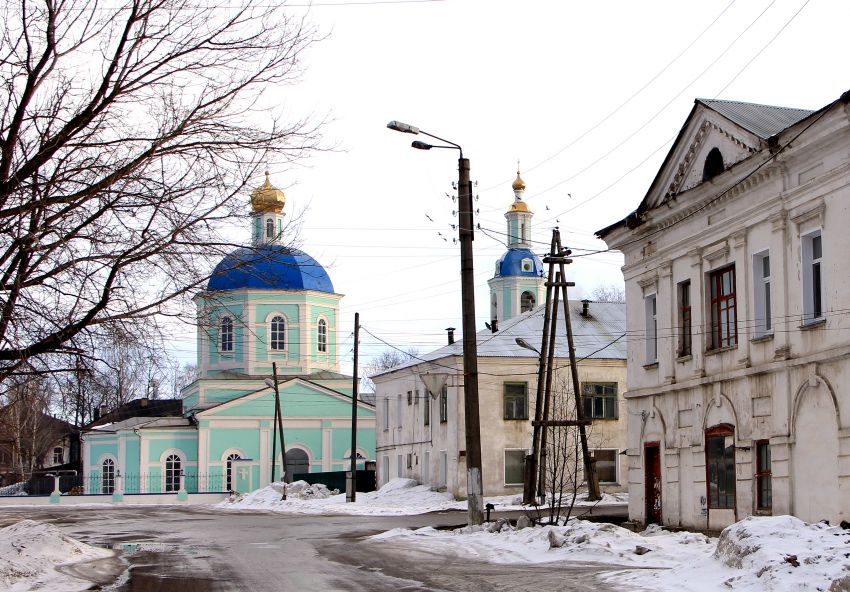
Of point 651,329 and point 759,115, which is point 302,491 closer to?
point 651,329

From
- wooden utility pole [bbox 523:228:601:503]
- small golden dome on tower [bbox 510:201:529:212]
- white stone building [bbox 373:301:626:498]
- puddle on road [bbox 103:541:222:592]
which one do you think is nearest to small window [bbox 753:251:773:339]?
puddle on road [bbox 103:541:222:592]

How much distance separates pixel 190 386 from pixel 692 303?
49.6 metres

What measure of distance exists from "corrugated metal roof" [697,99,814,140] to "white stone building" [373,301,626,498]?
2062 cm

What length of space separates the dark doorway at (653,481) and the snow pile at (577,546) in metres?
5.83

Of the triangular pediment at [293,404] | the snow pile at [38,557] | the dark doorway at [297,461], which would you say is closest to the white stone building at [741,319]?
the snow pile at [38,557]

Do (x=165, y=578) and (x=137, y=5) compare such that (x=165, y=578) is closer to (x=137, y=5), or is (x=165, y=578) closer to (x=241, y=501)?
(x=137, y=5)

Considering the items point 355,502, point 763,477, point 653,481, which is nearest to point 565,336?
point 355,502

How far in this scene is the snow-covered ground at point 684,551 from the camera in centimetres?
1188

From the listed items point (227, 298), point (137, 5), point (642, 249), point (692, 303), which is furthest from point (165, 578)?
point (642, 249)

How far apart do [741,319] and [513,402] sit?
74.4 feet

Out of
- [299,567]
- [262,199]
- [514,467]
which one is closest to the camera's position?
[262,199]

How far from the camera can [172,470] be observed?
6569 centimetres

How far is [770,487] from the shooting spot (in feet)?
67.2

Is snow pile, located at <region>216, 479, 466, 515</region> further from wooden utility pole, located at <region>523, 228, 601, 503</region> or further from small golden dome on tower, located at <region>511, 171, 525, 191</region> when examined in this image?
small golden dome on tower, located at <region>511, 171, 525, 191</region>
